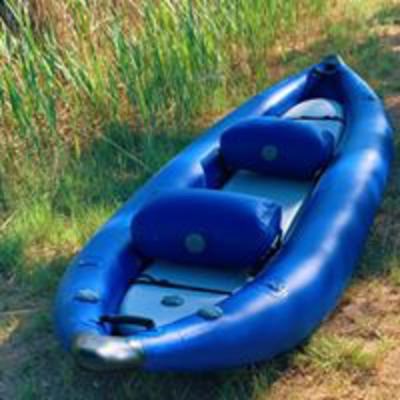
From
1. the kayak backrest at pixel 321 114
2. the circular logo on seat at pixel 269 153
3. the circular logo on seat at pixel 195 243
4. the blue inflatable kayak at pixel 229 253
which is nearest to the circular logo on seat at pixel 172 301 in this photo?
the blue inflatable kayak at pixel 229 253

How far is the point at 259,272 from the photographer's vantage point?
2830mm

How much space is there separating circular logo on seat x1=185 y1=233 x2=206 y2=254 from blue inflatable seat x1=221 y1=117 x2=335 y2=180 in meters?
0.70

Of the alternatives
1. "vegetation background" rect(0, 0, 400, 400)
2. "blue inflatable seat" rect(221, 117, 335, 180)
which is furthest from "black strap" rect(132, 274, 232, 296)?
"blue inflatable seat" rect(221, 117, 335, 180)

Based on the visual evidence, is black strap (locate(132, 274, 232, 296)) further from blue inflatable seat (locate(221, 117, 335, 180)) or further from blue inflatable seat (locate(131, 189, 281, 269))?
blue inflatable seat (locate(221, 117, 335, 180))

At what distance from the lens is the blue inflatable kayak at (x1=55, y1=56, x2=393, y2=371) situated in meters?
Answer: 2.49

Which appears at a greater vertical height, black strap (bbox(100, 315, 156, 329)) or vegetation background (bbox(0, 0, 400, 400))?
black strap (bbox(100, 315, 156, 329))

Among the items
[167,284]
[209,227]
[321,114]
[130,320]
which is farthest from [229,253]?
[321,114]

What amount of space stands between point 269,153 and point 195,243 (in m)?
0.71

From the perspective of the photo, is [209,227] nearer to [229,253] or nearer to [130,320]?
[229,253]

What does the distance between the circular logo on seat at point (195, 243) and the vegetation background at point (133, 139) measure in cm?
39

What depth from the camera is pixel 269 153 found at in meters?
3.39

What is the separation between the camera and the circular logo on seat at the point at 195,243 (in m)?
2.80

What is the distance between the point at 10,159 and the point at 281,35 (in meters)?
2.01

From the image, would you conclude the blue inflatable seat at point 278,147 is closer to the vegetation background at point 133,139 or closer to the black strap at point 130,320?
the vegetation background at point 133,139
